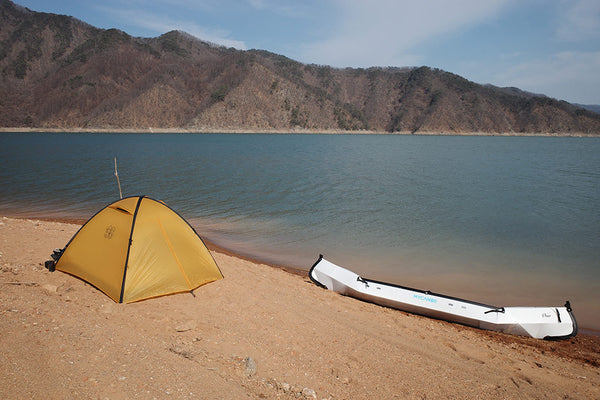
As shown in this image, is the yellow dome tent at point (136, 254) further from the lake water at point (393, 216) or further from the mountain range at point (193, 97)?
the mountain range at point (193, 97)

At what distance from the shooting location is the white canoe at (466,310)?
21.0 feet

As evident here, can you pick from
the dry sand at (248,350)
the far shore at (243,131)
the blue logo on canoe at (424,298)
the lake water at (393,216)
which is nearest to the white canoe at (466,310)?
the blue logo on canoe at (424,298)

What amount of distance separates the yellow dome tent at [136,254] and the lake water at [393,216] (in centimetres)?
444

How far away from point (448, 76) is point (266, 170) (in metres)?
174

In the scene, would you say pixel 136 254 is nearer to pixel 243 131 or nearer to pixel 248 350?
pixel 248 350

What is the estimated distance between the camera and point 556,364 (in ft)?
17.6

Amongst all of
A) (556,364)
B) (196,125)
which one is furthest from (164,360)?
(196,125)

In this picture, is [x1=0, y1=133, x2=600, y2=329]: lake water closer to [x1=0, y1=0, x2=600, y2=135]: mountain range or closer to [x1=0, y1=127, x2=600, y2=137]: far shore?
[x1=0, y1=127, x2=600, y2=137]: far shore

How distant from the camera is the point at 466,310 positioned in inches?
265

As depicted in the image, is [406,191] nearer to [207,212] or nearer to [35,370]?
[207,212]

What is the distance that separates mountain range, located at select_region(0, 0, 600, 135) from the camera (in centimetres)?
11981

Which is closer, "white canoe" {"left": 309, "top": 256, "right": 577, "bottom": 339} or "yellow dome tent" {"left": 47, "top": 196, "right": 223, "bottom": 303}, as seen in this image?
"yellow dome tent" {"left": 47, "top": 196, "right": 223, "bottom": 303}

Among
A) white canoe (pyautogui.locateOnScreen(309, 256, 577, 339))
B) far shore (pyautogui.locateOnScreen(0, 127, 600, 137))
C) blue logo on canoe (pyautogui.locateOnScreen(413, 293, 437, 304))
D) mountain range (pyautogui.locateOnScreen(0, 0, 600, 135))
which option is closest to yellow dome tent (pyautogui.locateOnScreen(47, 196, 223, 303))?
white canoe (pyautogui.locateOnScreen(309, 256, 577, 339))

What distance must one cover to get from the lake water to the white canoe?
60.5 inches
